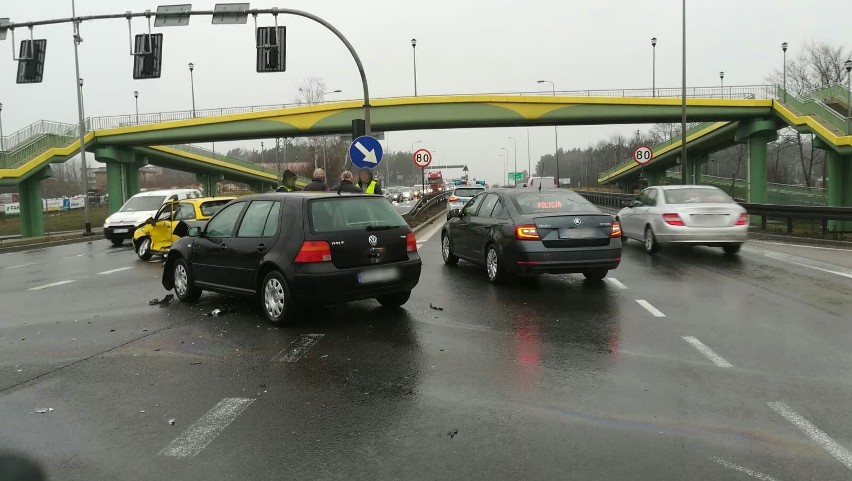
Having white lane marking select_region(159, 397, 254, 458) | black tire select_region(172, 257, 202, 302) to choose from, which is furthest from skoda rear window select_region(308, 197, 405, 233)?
white lane marking select_region(159, 397, 254, 458)

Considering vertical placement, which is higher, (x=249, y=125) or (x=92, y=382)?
(x=249, y=125)

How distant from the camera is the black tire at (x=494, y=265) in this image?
10227 millimetres

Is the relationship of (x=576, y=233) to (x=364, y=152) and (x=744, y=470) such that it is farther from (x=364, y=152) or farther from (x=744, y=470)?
(x=364, y=152)

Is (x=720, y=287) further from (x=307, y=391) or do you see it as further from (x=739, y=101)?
(x=739, y=101)

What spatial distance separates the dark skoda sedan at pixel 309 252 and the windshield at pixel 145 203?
1568cm

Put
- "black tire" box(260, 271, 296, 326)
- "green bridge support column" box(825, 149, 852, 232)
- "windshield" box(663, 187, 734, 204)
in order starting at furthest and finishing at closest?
1. "green bridge support column" box(825, 149, 852, 232)
2. "windshield" box(663, 187, 734, 204)
3. "black tire" box(260, 271, 296, 326)

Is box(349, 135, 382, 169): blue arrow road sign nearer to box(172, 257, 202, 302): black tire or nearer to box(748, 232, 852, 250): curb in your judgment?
box(172, 257, 202, 302): black tire

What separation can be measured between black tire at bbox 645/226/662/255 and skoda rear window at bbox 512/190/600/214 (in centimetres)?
428

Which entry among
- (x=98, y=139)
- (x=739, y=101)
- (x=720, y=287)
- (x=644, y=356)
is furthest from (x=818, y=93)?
(x=98, y=139)

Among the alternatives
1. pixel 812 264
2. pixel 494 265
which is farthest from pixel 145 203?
pixel 812 264

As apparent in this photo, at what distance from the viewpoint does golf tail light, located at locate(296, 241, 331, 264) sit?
7.23m

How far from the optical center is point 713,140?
4519cm

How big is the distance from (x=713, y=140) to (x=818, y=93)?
40.1 feet

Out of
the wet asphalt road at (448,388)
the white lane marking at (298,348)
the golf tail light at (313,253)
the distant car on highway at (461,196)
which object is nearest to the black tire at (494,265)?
the wet asphalt road at (448,388)
